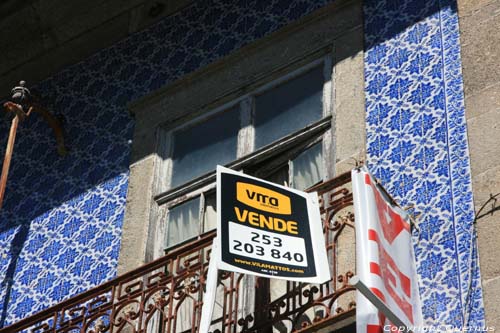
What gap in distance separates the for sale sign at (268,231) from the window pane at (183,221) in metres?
1.29

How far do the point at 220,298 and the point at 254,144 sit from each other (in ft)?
3.56

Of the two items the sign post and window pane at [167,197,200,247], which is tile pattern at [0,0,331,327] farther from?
the sign post

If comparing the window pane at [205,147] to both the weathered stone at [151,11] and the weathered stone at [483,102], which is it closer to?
the weathered stone at [151,11]

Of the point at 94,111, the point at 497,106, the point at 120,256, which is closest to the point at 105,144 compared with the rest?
the point at 94,111

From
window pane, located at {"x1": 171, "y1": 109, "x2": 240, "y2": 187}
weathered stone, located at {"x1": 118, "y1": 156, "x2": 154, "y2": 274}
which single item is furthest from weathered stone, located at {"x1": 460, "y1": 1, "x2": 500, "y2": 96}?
weathered stone, located at {"x1": 118, "y1": 156, "x2": 154, "y2": 274}

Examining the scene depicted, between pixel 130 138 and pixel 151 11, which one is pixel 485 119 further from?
pixel 151 11

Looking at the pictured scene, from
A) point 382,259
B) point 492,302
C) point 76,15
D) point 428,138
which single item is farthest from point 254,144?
point 492,302

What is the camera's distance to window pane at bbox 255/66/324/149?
823cm

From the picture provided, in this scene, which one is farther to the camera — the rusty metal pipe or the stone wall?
the rusty metal pipe

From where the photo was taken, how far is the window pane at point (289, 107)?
8.23m

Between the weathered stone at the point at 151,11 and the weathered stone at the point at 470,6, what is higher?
the weathered stone at the point at 151,11

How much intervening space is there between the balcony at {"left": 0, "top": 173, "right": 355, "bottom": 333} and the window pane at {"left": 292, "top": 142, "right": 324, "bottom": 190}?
299 mm

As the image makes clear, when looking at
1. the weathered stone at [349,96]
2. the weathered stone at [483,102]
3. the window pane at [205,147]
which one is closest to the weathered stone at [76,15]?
the window pane at [205,147]

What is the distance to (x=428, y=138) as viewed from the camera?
24.4 feet
